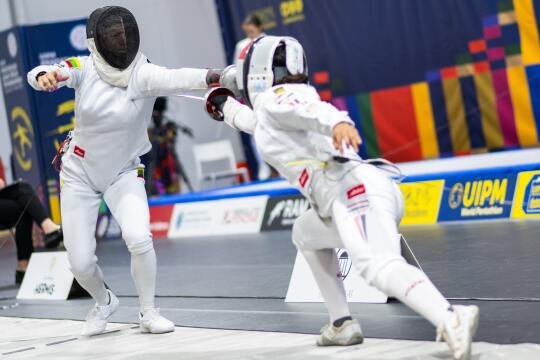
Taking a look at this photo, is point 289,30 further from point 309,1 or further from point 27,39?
point 27,39

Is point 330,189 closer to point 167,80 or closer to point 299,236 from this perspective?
point 299,236

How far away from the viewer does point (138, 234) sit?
4305mm

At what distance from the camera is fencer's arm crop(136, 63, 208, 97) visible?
161 inches

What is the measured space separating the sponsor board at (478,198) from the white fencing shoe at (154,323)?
113 inches

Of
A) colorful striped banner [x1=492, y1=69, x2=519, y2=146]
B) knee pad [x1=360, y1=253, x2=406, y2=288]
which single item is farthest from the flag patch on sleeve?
colorful striped banner [x1=492, y1=69, x2=519, y2=146]

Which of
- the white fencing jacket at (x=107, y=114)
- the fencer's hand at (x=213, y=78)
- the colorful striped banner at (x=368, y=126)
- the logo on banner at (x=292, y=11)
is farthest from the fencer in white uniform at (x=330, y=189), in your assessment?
the logo on banner at (x=292, y=11)

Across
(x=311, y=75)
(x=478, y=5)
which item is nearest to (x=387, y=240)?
(x=478, y=5)

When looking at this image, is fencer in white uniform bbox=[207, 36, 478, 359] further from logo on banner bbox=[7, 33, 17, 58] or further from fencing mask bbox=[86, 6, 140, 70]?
logo on banner bbox=[7, 33, 17, 58]

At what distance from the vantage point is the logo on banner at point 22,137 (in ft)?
31.8

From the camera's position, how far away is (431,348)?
125 inches

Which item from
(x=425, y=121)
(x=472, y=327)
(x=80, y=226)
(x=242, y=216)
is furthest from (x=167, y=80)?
(x=425, y=121)

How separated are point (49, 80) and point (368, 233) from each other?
5.84 feet

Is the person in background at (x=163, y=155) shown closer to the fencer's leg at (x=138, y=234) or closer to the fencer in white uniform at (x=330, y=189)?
Result: the fencer's leg at (x=138, y=234)

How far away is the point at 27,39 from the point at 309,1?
3.22 metres
